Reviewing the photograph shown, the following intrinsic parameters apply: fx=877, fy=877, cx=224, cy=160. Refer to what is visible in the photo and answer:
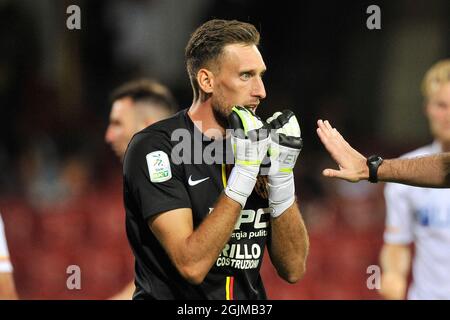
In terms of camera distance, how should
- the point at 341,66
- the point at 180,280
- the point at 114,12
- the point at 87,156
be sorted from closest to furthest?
1. the point at 180,280
2. the point at 87,156
3. the point at 114,12
4. the point at 341,66

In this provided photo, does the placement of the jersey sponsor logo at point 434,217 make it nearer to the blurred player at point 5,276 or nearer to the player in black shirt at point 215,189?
the player in black shirt at point 215,189

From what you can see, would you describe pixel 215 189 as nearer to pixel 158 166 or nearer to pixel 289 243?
pixel 158 166

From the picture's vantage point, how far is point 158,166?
3.50 metres

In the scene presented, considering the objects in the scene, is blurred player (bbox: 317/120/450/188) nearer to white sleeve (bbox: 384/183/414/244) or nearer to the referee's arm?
the referee's arm

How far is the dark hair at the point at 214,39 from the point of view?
144 inches

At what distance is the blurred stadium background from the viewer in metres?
8.69

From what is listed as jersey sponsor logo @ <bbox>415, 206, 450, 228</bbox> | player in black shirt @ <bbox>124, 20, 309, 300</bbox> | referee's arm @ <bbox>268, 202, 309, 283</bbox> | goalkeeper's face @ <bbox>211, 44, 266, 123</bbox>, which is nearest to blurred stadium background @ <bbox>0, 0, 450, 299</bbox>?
jersey sponsor logo @ <bbox>415, 206, 450, 228</bbox>

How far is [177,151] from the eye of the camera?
355cm

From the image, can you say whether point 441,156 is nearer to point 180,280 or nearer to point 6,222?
point 180,280

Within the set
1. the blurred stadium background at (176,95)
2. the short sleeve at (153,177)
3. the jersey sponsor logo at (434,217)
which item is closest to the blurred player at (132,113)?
the short sleeve at (153,177)

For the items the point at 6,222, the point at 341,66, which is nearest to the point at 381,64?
the point at 341,66

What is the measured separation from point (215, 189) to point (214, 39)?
630mm

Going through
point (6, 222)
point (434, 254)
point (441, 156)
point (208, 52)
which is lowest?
point (6, 222)
